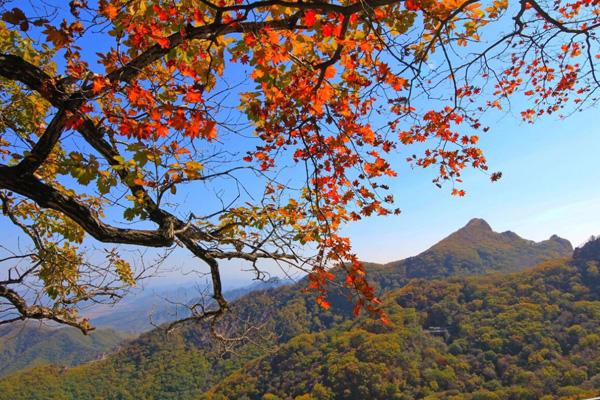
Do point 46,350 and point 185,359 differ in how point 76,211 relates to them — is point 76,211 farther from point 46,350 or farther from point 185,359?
point 46,350

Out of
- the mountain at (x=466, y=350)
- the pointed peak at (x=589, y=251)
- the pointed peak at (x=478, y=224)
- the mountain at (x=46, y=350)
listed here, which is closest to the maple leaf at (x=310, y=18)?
the mountain at (x=466, y=350)

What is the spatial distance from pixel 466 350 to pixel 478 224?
223ft

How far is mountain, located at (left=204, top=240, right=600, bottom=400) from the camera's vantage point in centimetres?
3098

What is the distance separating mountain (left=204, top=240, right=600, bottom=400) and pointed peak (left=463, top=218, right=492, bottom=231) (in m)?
51.5

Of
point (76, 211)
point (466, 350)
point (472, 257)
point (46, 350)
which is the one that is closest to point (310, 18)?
point (76, 211)

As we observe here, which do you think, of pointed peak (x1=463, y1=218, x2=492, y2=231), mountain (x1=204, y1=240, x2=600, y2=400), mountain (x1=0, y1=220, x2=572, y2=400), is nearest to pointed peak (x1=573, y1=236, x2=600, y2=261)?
mountain (x1=204, y1=240, x2=600, y2=400)

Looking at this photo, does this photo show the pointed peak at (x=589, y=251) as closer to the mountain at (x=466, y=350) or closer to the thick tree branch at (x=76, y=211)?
the mountain at (x=466, y=350)

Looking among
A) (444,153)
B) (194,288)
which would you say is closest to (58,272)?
(194,288)

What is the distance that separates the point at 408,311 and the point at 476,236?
176ft

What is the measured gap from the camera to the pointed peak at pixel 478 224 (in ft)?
319

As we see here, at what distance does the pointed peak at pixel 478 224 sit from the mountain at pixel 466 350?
169 ft

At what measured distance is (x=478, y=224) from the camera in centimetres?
9875

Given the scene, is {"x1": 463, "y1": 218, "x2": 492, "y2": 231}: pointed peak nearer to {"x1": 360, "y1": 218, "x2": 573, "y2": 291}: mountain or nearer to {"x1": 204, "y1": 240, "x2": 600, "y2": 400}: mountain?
{"x1": 360, "y1": 218, "x2": 573, "y2": 291}: mountain

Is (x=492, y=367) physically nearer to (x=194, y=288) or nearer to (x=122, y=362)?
(x=194, y=288)
